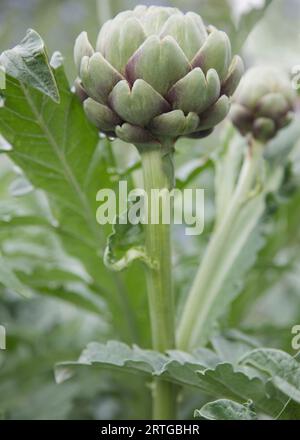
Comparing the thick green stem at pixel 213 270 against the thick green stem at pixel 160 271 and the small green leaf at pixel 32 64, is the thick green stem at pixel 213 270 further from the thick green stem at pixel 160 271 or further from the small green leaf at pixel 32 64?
the small green leaf at pixel 32 64

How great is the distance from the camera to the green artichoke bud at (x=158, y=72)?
469 mm

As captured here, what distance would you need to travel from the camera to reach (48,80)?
1.55 ft

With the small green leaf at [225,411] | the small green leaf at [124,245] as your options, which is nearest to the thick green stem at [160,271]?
the small green leaf at [124,245]

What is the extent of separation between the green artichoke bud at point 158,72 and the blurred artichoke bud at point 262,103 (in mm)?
149

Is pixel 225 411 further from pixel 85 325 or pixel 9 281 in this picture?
pixel 85 325

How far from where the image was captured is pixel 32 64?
47 cm

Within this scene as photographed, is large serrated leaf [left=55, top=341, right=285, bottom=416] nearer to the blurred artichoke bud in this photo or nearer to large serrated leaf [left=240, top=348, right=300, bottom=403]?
large serrated leaf [left=240, top=348, right=300, bottom=403]

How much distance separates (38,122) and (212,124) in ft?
0.49

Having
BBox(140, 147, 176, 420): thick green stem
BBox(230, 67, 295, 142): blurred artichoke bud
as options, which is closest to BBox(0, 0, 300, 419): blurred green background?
BBox(230, 67, 295, 142): blurred artichoke bud

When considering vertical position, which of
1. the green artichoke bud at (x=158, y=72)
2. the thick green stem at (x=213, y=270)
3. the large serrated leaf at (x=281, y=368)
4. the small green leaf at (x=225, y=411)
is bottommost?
the small green leaf at (x=225, y=411)

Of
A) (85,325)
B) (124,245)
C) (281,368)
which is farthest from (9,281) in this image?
(85,325)

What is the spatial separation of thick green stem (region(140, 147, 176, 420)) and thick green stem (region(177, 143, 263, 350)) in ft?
0.14

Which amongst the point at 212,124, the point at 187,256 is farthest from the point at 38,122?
the point at 187,256

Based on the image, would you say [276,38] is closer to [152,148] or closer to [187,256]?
[187,256]
